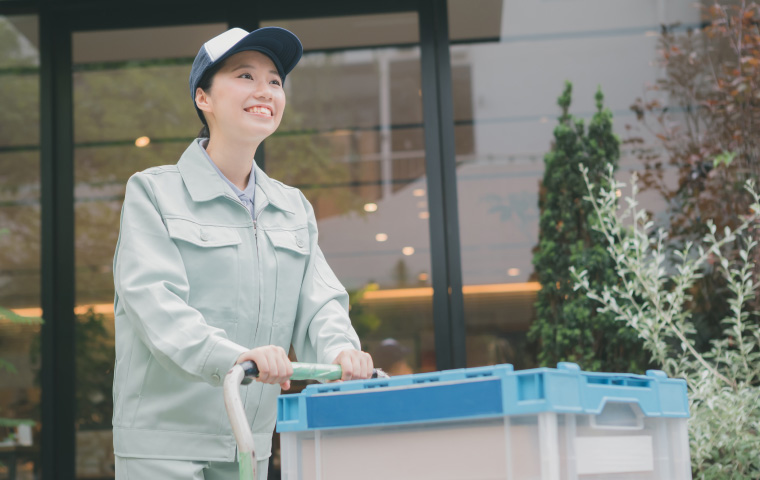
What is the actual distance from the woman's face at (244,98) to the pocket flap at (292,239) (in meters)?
0.23

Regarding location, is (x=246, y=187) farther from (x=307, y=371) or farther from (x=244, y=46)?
(x=307, y=371)

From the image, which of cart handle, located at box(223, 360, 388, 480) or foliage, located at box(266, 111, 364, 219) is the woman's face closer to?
cart handle, located at box(223, 360, 388, 480)

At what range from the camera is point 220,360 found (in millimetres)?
1691

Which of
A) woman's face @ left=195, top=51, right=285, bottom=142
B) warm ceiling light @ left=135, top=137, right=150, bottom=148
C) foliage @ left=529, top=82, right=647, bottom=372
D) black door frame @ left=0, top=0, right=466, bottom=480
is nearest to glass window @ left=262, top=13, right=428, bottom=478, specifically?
black door frame @ left=0, top=0, right=466, bottom=480

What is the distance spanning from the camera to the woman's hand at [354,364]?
1812mm

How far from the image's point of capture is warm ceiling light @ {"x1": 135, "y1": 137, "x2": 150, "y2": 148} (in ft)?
22.7

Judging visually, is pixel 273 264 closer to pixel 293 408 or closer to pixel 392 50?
pixel 293 408

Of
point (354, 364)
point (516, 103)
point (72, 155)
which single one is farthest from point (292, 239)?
point (72, 155)

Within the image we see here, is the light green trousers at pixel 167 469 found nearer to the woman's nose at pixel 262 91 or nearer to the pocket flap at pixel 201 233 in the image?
the pocket flap at pixel 201 233

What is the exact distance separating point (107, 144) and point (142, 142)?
27cm

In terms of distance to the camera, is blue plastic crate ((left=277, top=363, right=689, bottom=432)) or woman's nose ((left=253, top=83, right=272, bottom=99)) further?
woman's nose ((left=253, top=83, right=272, bottom=99))

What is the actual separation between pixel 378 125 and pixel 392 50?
25.3 inches

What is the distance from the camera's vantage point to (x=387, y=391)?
1.50m

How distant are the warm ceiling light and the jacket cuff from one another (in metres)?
5.49
